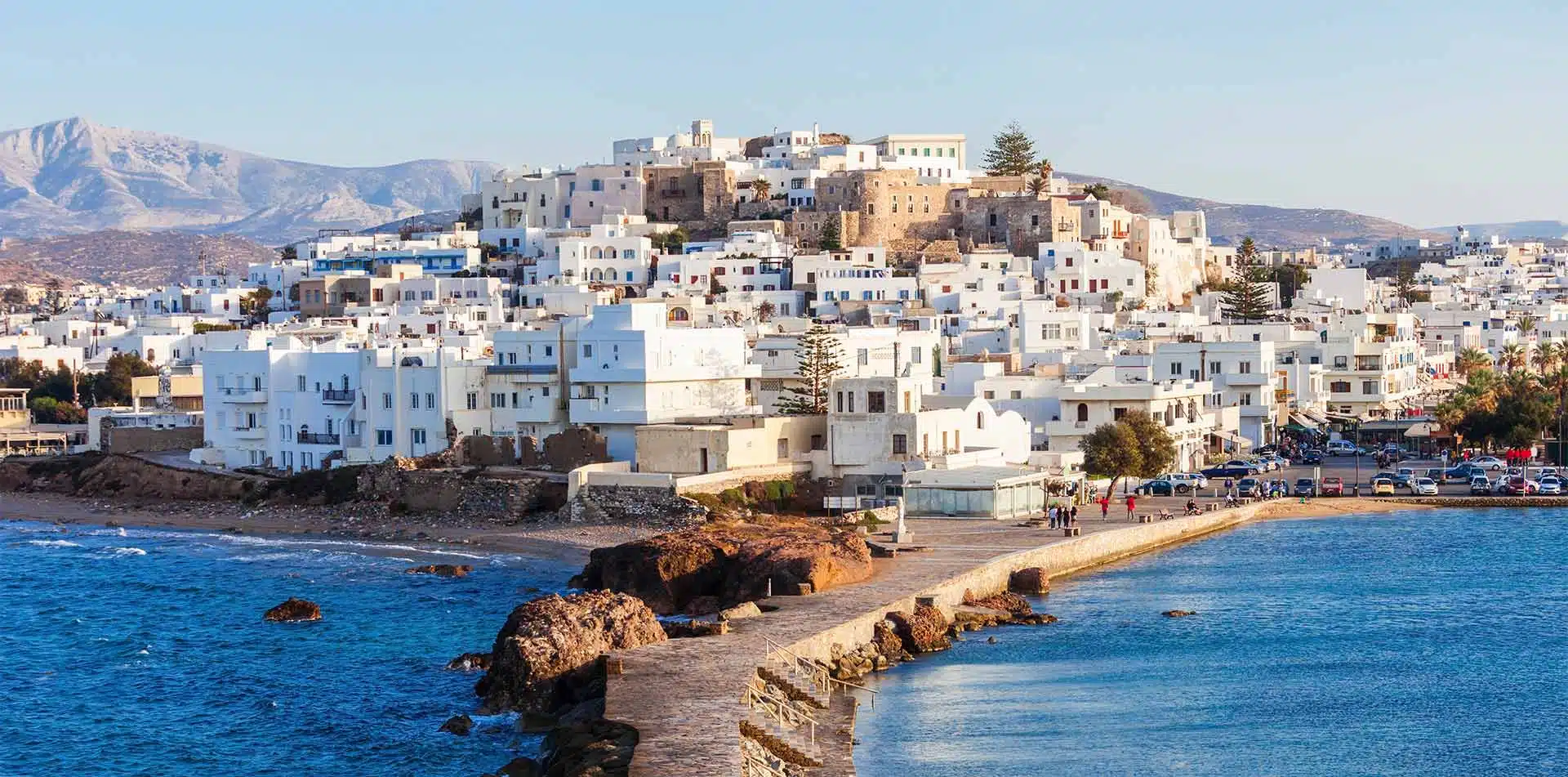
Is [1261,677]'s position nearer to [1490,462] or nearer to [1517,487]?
[1517,487]

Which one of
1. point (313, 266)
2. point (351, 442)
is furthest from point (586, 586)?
point (313, 266)

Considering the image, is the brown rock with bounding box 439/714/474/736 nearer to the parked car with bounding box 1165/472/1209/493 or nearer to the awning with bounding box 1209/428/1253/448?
the parked car with bounding box 1165/472/1209/493

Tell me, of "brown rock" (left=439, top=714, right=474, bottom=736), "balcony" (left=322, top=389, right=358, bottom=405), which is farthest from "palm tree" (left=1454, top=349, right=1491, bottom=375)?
"brown rock" (left=439, top=714, right=474, bottom=736)

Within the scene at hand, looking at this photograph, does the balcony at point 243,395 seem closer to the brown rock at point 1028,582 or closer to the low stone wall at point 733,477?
the low stone wall at point 733,477

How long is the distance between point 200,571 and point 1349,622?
24077 mm

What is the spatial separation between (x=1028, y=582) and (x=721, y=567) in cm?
583

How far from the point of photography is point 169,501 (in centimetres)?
5653

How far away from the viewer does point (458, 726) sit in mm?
26875

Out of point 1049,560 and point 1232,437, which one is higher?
point 1232,437

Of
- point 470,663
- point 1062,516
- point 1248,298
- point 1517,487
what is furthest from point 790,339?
point 1248,298

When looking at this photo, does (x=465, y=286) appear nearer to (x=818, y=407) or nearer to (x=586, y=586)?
(x=818, y=407)

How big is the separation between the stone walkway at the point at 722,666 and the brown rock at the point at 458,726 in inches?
82.1

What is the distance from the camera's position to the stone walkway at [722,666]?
22.2 m

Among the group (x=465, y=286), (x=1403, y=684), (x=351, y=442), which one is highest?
(x=465, y=286)
